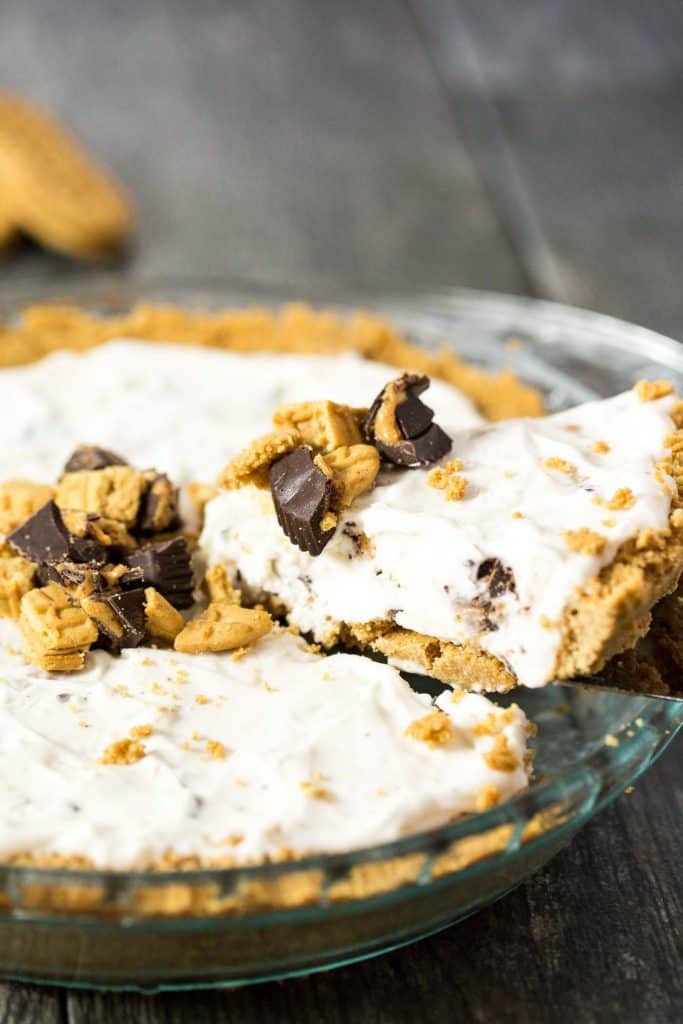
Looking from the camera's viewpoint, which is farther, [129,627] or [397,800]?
[129,627]

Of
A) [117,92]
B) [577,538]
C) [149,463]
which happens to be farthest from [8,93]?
[577,538]

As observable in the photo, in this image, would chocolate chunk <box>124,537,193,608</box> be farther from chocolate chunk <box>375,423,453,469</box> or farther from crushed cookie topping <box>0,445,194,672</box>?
chocolate chunk <box>375,423,453,469</box>

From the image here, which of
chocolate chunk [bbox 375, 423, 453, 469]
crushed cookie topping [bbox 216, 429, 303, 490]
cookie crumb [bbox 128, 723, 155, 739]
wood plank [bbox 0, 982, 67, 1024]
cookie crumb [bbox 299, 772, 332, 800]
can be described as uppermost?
crushed cookie topping [bbox 216, 429, 303, 490]

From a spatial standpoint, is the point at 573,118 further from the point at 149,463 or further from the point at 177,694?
the point at 177,694

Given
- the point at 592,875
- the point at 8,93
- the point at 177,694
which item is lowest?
the point at 592,875

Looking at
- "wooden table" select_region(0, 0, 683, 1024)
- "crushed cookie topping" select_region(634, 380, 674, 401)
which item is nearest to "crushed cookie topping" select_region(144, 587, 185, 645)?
"crushed cookie topping" select_region(634, 380, 674, 401)

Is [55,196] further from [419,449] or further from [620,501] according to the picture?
[620,501]

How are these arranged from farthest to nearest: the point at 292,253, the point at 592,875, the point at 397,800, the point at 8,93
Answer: the point at 8,93 → the point at 292,253 → the point at 592,875 → the point at 397,800

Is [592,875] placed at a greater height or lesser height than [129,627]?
lesser
